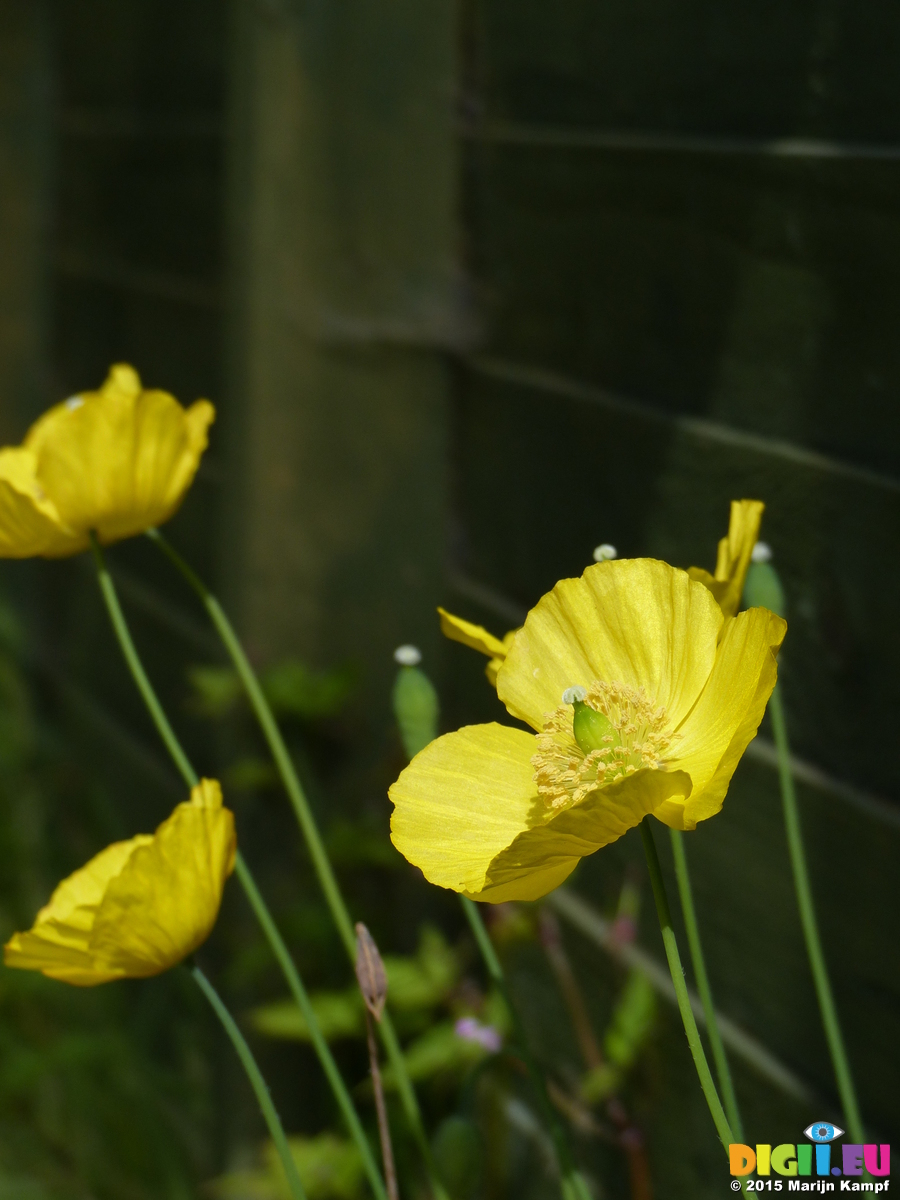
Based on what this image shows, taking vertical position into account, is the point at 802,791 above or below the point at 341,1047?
above

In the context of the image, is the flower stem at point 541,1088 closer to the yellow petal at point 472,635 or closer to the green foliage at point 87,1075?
the yellow petal at point 472,635

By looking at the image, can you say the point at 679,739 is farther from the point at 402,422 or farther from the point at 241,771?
the point at 241,771

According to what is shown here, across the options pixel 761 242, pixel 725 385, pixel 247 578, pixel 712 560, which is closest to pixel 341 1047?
pixel 247 578

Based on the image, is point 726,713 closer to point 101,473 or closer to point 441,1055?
→ point 101,473

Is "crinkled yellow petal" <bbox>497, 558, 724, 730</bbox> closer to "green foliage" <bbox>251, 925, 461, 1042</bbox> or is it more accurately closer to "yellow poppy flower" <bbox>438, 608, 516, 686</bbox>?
"yellow poppy flower" <bbox>438, 608, 516, 686</bbox>

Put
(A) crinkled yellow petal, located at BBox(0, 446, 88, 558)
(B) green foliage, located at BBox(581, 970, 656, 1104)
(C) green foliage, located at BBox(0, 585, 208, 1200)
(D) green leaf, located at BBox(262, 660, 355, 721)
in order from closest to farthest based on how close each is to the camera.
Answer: (A) crinkled yellow petal, located at BBox(0, 446, 88, 558), (B) green foliage, located at BBox(581, 970, 656, 1104), (D) green leaf, located at BBox(262, 660, 355, 721), (C) green foliage, located at BBox(0, 585, 208, 1200)

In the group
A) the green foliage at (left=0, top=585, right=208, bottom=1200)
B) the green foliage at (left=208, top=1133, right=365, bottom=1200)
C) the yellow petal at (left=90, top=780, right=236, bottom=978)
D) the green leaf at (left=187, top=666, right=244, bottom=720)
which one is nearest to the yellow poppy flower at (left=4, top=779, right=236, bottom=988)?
the yellow petal at (left=90, top=780, right=236, bottom=978)
